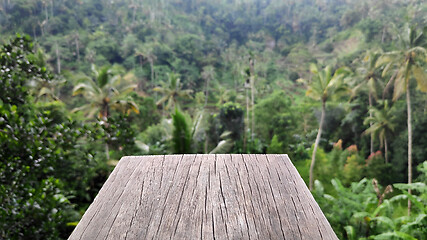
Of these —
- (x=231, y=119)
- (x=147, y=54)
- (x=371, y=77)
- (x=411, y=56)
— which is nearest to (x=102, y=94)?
(x=231, y=119)

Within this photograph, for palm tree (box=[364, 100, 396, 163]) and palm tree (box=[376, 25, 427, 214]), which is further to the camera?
palm tree (box=[364, 100, 396, 163])

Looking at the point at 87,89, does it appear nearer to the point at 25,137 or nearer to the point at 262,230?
the point at 25,137

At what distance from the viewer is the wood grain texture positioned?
85 cm

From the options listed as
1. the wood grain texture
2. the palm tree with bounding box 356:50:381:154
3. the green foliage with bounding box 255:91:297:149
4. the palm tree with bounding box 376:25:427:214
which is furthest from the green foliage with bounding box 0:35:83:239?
the palm tree with bounding box 356:50:381:154

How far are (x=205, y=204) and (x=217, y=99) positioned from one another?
37.7m

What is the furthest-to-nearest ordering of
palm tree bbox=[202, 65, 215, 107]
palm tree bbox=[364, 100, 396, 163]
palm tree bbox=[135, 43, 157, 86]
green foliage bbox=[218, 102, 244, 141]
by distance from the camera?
1. palm tree bbox=[135, 43, 157, 86]
2. palm tree bbox=[202, 65, 215, 107]
3. palm tree bbox=[364, 100, 396, 163]
4. green foliage bbox=[218, 102, 244, 141]

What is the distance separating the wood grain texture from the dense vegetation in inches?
101

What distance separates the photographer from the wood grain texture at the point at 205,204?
845mm

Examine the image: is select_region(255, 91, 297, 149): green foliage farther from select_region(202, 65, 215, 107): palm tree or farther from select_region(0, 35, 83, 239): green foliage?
select_region(0, 35, 83, 239): green foliage

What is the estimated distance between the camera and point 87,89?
51.3 ft

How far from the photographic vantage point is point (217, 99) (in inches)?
1517

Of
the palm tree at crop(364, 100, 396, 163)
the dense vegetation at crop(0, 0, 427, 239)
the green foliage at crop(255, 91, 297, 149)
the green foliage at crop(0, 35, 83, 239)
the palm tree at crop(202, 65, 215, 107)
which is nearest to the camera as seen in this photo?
the green foliage at crop(0, 35, 83, 239)

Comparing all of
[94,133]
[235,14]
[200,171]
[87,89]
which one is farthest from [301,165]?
[235,14]

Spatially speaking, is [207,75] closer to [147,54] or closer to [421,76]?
[147,54]
